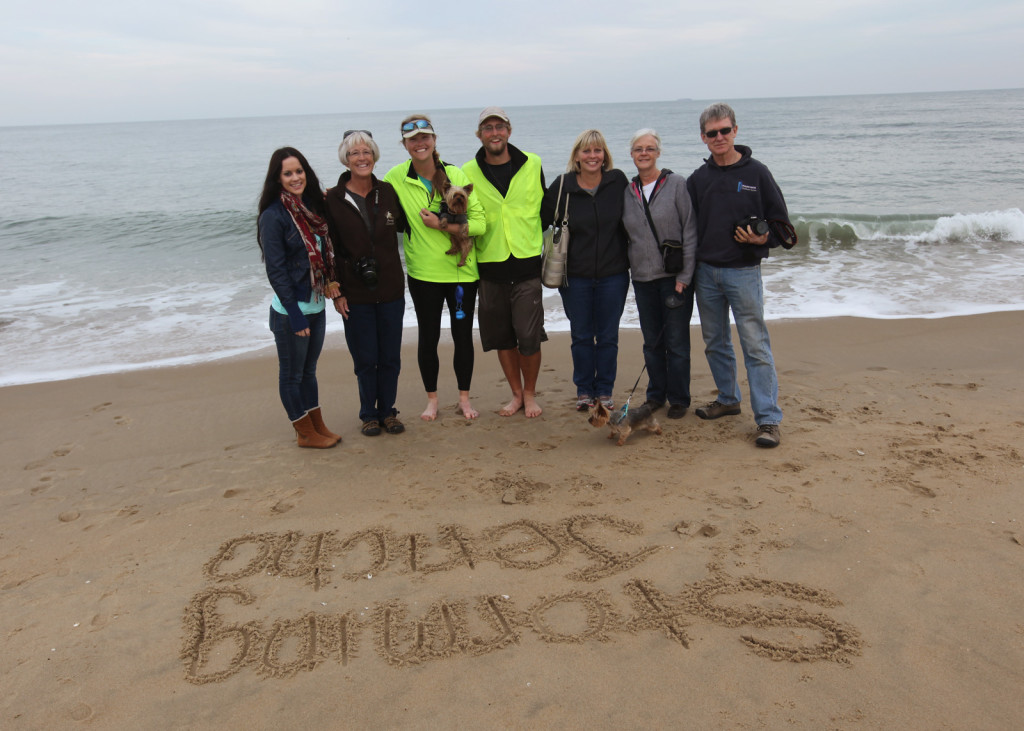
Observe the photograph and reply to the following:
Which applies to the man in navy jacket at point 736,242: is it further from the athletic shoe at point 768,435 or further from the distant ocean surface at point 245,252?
the distant ocean surface at point 245,252

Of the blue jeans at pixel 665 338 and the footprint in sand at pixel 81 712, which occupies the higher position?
the blue jeans at pixel 665 338

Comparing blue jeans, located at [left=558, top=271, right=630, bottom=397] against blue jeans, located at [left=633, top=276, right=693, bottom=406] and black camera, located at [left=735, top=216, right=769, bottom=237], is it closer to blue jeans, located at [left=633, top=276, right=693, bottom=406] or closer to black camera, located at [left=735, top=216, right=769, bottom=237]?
blue jeans, located at [left=633, top=276, right=693, bottom=406]

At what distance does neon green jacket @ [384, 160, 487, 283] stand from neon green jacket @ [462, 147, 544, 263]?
7cm

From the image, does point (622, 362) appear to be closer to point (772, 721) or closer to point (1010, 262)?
point (772, 721)

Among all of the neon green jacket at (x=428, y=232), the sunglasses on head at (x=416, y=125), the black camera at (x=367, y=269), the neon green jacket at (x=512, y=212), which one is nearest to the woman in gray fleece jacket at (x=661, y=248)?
the neon green jacket at (x=512, y=212)

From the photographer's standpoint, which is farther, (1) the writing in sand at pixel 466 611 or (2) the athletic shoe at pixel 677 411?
(2) the athletic shoe at pixel 677 411

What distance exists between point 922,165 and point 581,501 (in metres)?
22.2

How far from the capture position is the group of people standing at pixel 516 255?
3.99 m

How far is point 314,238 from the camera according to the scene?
4008 millimetres

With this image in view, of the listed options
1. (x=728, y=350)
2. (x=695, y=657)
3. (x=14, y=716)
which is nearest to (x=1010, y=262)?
(x=728, y=350)

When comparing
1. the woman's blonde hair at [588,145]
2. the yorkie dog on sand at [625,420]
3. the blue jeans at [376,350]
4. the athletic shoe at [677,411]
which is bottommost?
the athletic shoe at [677,411]

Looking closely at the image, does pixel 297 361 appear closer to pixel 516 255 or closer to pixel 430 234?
pixel 430 234

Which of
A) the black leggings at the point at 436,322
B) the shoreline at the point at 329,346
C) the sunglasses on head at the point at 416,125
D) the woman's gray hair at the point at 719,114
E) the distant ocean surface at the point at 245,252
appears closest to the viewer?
the woman's gray hair at the point at 719,114

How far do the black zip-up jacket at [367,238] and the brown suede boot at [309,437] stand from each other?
0.84 metres
